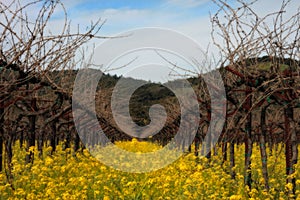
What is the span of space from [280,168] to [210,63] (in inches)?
138

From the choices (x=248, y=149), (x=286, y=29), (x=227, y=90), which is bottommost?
(x=248, y=149)

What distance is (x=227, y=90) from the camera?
9.39 m

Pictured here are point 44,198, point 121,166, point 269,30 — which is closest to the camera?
point 269,30

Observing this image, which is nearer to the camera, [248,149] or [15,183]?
[15,183]

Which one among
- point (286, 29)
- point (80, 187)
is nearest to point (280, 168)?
point (80, 187)

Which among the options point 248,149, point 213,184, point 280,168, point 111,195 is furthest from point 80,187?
point 280,168

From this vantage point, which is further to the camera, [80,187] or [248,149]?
[248,149]

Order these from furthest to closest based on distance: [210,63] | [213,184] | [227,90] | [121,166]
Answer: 1. [121,166]
2. [210,63]
3. [227,90]
4. [213,184]

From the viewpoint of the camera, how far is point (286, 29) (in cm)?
553

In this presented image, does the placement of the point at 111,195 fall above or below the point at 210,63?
below

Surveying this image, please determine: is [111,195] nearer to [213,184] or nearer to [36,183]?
[36,183]

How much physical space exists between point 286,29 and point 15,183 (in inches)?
218

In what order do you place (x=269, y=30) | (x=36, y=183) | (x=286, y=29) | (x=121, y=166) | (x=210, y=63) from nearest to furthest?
(x=286, y=29), (x=269, y=30), (x=36, y=183), (x=210, y=63), (x=121, y=166)

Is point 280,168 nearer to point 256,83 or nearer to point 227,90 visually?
point 227,90
